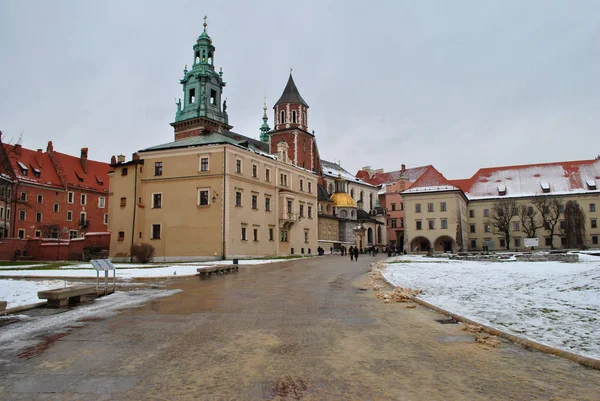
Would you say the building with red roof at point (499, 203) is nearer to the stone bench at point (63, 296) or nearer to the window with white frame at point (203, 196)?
the window with white frame at point (203, 196)

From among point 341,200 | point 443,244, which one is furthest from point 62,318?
point 341,200

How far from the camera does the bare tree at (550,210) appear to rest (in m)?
71.7

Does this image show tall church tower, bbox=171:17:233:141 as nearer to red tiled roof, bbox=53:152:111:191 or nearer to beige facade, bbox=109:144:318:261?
red tiled roof, bbox=53:152:111:191

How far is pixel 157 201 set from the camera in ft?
160

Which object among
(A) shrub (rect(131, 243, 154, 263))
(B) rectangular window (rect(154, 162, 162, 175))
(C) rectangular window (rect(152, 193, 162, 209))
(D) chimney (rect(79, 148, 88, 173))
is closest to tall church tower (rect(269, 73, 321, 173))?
(D) chimney (rect(79, 148, 88, 173))

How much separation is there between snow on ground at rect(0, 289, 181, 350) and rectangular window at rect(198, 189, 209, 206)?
32.2 metres

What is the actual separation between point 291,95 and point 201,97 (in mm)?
15425

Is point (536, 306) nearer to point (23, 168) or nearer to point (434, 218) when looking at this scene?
point (434, 218)

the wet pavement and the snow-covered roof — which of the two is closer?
the wet pavement

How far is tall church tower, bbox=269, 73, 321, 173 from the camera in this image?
257 feet

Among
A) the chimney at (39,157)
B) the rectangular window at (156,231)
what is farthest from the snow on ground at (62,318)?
the chimney at (39,157)

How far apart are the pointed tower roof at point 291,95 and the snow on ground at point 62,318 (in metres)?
68.3

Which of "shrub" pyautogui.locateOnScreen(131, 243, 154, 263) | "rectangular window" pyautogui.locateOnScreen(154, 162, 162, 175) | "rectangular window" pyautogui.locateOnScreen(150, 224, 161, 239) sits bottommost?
"shrub" pyautogui.locateOnScreen(131, 243, 154, 263)

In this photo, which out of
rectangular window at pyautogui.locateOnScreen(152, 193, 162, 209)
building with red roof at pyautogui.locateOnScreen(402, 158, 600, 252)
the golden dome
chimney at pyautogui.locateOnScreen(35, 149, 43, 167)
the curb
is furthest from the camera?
the golden dome
